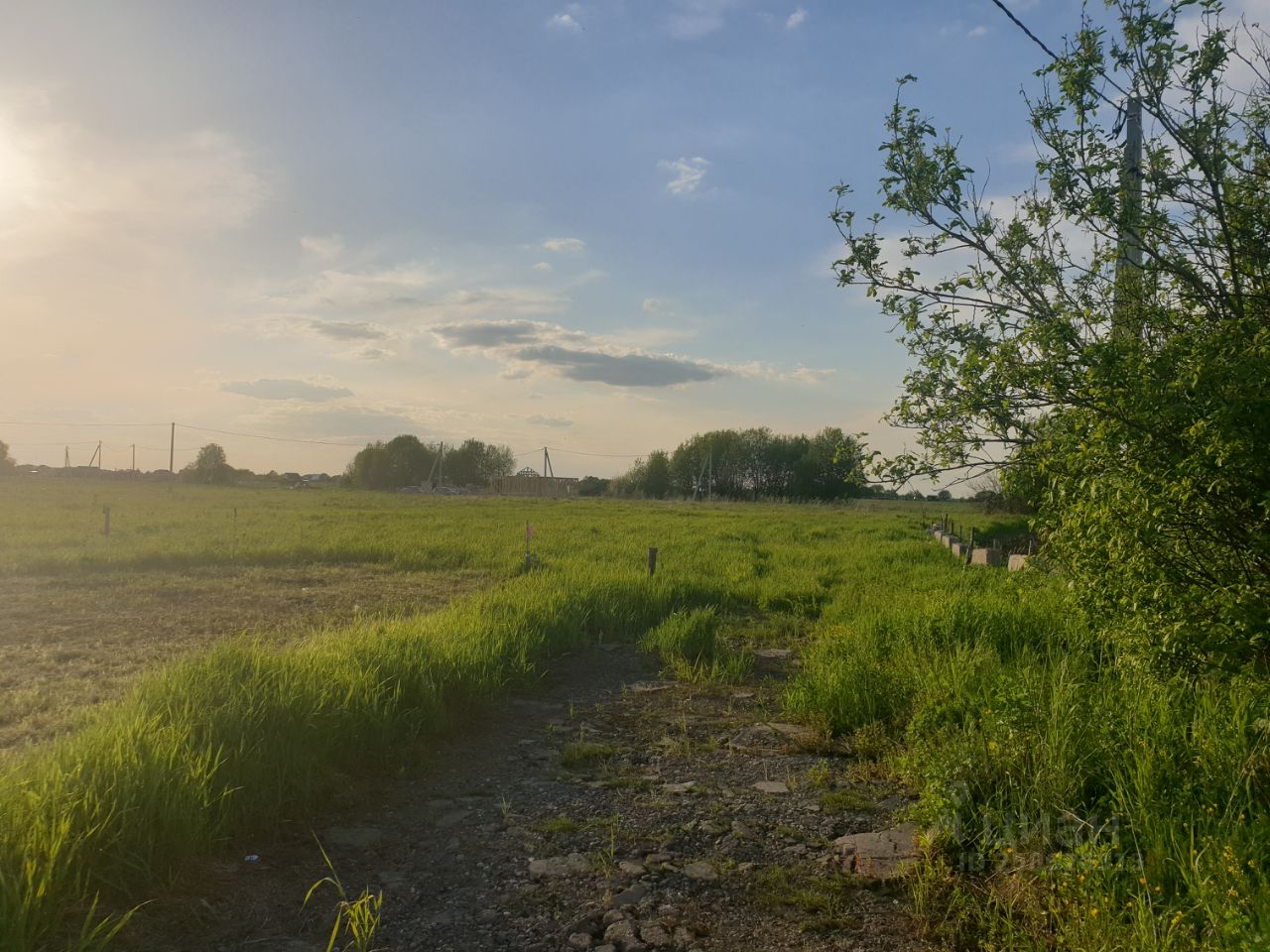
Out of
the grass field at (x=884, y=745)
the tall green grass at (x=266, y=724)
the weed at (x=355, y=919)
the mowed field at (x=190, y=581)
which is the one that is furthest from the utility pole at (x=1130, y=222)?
the mowed field at (x=190, y=581)

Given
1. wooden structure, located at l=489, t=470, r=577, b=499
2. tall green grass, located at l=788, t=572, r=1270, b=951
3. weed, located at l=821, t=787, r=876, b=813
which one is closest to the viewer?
tall green grass, located at l=788, t=572, r=1270, b=951

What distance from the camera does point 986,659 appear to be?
5488 millimetres

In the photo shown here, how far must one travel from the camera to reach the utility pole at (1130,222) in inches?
177

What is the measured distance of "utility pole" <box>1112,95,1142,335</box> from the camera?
450 centimetres

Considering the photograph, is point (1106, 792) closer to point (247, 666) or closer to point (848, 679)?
point (848, 679)

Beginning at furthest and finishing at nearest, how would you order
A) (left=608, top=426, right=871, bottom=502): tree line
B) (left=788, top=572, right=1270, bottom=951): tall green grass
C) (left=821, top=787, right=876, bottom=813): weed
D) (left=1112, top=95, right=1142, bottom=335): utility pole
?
(left=608, top=426, right=871, bottom=502): tree line, (left=1112, top=95, right=1142, bottom=335): utility pole, (left=821, top=787, right=876, bottom=813): weed, (left=788, top=572, right=1270, bottom=951): tall green grass

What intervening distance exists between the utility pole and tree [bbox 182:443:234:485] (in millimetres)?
73385

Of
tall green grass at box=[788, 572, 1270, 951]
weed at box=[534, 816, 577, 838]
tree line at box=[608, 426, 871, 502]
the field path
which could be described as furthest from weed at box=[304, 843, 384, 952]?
tree line at box=[608, 426, 871, 502]

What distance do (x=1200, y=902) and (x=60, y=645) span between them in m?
8.90

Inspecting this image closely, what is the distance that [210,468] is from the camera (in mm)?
76938

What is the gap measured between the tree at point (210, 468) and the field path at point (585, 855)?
71833mm

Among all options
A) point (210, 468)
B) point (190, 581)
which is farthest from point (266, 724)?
point (210, 468)

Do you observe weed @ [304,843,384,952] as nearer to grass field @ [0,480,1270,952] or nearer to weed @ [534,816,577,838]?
grass field @ [0,480,1270,952]

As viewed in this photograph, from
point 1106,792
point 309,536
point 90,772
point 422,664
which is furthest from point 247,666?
point 309,536
